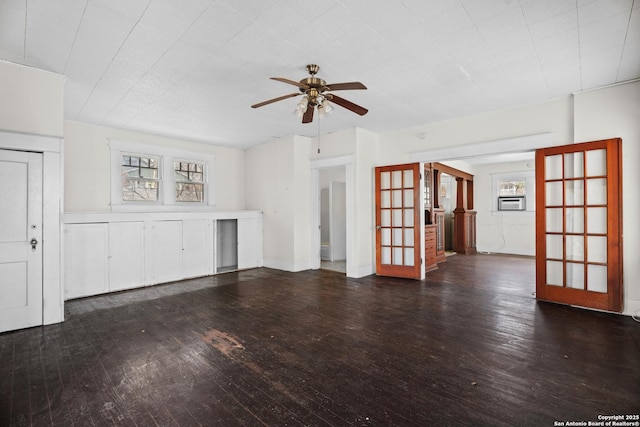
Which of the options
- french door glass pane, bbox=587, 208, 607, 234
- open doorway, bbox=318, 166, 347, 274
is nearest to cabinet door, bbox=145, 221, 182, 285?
open doorway, bbox=318, 166, 347, 274

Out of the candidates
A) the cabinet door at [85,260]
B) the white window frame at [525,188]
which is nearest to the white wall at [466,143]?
the white window frame at [525,188]

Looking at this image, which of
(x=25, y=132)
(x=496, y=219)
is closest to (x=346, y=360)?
(x=25, y=132)

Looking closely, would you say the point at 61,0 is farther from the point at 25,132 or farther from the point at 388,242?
the point at 388,242

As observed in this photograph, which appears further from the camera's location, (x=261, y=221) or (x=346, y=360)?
(x=261, y=221)

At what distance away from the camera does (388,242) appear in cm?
573

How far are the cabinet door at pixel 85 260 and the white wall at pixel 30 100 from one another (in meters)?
1.64

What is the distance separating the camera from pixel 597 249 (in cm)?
369

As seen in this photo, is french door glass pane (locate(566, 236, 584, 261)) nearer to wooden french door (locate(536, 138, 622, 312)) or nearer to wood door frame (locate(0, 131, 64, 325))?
wooden french door (locate(536, 138, 622, 312))

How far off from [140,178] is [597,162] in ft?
23.4

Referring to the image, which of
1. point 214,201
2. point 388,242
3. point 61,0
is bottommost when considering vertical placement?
point 388,242

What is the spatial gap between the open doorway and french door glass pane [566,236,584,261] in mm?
4127

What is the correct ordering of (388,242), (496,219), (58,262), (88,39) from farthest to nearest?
(496,219) < (388,242) < (58,262) < (88,39)

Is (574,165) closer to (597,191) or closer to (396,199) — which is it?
(597,191)

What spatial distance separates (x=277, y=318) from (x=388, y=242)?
295 cm
